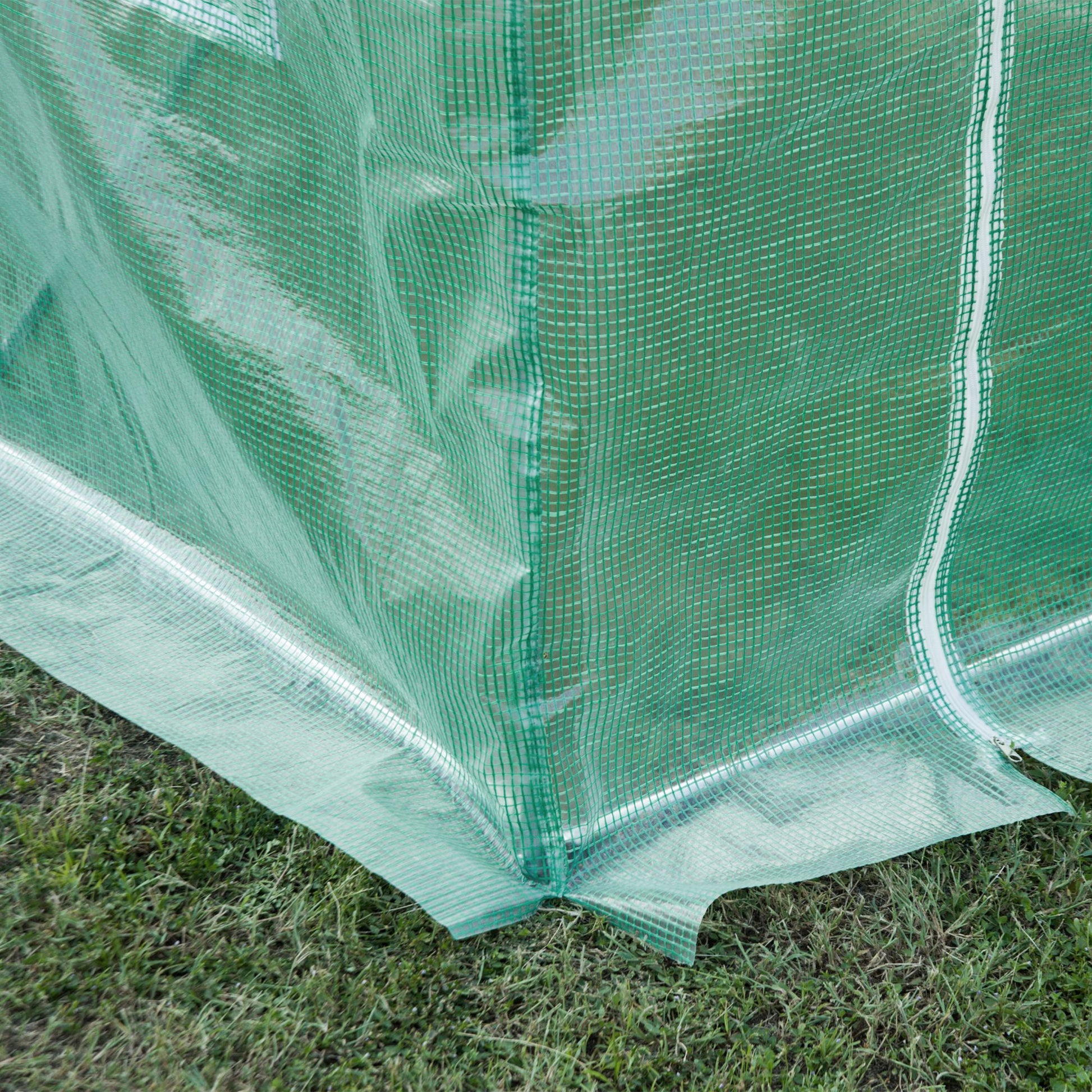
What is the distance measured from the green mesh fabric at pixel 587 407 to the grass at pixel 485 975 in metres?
0.07

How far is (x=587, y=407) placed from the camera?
6.05 ft

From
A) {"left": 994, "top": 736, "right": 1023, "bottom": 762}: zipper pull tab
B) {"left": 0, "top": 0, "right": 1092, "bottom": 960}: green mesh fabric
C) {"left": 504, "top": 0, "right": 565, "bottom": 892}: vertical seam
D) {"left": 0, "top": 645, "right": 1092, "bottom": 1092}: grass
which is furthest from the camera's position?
{"left": 994, "top": 736, "right": 1023, "bottom": 762}: zipper pull tab

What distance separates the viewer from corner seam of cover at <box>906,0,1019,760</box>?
1980 mm

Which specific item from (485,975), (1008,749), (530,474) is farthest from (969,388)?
(485,975)

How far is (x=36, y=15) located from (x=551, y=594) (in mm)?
1423

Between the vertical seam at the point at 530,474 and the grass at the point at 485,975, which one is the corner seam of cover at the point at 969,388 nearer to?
the grass at the point at 485,975

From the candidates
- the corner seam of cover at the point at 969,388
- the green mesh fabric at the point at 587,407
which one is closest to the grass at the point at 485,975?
the green mesh fabric at the point at 587,407

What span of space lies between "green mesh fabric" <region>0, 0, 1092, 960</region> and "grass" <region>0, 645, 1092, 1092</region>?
7 cm

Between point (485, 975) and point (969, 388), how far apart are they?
1354 mm

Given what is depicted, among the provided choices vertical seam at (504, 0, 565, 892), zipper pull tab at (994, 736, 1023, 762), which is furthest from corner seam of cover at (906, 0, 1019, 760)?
vertical seam at (504, 0, 565, 892)

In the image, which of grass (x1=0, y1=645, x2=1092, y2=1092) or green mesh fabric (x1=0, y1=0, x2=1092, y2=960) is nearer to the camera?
green mesh fabric (x1=0, y1=0, x2=1092, y2=960)

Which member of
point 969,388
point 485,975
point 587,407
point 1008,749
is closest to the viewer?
point 587,407

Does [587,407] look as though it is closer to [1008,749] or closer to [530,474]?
[530,474]

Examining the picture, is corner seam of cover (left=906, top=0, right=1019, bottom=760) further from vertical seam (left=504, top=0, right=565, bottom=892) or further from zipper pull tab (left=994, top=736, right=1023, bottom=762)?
vertical seam (left=504, top=0, right=565, bottom=892)
